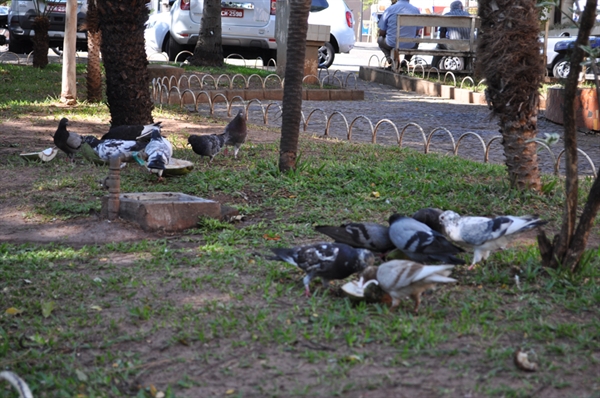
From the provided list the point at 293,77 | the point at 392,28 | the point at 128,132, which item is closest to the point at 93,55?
the point at 128,132

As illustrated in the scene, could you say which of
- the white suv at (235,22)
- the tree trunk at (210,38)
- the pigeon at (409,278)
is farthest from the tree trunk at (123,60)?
the white suv at (235,22)

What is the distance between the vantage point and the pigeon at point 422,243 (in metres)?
4.62

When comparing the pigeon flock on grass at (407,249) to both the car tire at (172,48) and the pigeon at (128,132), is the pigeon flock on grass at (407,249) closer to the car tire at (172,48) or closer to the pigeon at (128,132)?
the pigeon at (128,132)

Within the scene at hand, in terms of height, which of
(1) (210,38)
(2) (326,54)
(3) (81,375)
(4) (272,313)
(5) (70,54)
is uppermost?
(1) (210,38)

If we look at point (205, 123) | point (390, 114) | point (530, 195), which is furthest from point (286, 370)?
point (390, 114)

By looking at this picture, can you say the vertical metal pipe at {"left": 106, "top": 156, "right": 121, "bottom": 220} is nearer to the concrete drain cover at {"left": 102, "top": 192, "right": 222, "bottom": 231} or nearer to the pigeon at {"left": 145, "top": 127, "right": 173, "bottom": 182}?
the concrete drain cover at {"left": 102, "top": 192, "right": 222, "bottom": 231}

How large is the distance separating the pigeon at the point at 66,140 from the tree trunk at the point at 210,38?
9.66 m

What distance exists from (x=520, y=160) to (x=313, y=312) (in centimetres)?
311

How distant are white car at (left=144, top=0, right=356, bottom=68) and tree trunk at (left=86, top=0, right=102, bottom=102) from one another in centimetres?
612

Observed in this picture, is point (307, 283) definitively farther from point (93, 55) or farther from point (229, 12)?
point (229, 12)

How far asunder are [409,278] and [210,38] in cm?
1483

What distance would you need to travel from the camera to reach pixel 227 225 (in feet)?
20.0

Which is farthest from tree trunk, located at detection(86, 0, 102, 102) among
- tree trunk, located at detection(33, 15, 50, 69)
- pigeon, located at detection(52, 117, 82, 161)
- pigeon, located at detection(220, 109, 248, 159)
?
pigeon, located at detection(220, 109, 248, 159)

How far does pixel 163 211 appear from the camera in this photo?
5973 mm
